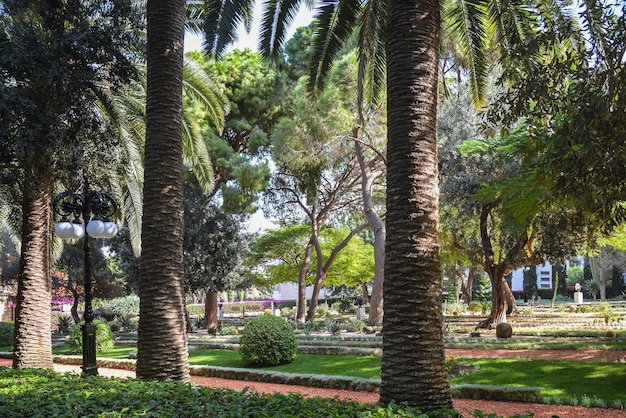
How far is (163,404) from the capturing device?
221 inches

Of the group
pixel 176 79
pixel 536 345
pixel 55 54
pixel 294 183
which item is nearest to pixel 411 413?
pixel 176 79

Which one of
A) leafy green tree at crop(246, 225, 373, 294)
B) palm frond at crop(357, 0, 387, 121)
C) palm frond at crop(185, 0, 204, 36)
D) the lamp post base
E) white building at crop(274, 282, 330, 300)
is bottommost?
white building at crop(274, 282, 330, 300)

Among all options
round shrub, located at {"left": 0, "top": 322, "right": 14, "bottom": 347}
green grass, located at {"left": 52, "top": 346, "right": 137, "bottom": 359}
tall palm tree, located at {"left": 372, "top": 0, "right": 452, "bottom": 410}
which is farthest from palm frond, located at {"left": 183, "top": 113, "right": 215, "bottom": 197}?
round shrub, located at {"left": 0, "top": 322, "right": 14, "bottom": 347}

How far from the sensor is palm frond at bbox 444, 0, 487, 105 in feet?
35.2

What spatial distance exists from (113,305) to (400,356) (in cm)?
3685

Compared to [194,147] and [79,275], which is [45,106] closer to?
[194,147]

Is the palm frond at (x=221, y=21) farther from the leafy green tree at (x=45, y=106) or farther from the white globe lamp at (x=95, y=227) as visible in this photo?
the white globe lamp at (x=95, y=227)

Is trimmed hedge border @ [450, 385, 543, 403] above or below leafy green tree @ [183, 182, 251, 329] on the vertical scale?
below

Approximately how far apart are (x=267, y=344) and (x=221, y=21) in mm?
7764

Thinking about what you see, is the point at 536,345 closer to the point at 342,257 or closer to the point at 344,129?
the point at 344,129

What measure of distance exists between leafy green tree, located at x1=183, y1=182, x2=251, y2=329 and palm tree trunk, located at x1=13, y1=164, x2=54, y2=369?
1471 centimetres

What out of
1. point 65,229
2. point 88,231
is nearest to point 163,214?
point 88,231

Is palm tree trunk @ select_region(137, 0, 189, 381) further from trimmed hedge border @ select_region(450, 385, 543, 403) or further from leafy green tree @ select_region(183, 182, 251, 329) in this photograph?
leafy green tree @ select_region(183, 182, 251, 329)

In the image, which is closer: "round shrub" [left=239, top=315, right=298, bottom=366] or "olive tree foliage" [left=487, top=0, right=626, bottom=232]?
"olive tree foliage" [left=487, top=0, right=626, bottom=232]
